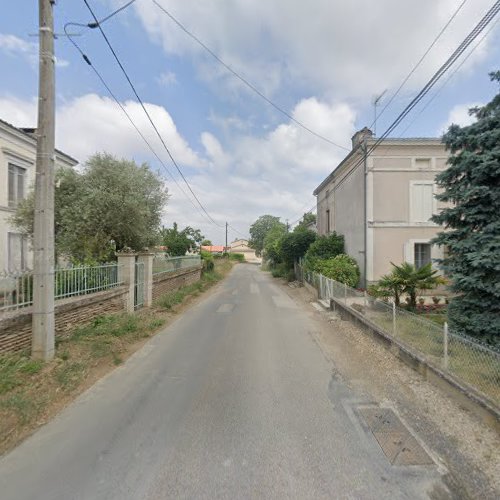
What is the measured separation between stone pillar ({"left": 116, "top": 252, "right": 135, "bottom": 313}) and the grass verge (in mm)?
1236

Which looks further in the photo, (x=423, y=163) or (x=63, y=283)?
(x=423, y=163)

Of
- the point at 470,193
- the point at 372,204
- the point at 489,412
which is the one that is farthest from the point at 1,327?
the point at 372,204

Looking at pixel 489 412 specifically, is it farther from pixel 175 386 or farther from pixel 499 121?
pixel 499 121

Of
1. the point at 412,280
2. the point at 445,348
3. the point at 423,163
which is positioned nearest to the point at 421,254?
the point at 423,163

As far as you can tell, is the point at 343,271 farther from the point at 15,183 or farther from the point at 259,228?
the point at 259,228

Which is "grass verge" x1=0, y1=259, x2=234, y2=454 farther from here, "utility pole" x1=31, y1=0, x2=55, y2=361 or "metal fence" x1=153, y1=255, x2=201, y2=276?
"metal fence" x1=153, y1=255, x2=201, y2=276

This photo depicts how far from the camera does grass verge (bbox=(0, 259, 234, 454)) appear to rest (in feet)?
11.4

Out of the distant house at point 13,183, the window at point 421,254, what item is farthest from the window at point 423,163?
the distant house at point 13,183

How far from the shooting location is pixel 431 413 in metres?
3.84

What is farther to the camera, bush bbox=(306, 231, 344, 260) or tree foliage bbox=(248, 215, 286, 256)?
tree foliage bbox=(248, 215, 286, 256)

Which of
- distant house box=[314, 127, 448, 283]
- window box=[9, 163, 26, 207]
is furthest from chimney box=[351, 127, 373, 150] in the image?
window box=[9, 163, 26, 207]

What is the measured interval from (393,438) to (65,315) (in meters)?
5.96

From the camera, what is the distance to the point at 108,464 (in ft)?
9.24

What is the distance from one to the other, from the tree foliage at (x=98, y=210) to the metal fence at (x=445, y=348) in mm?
8110
